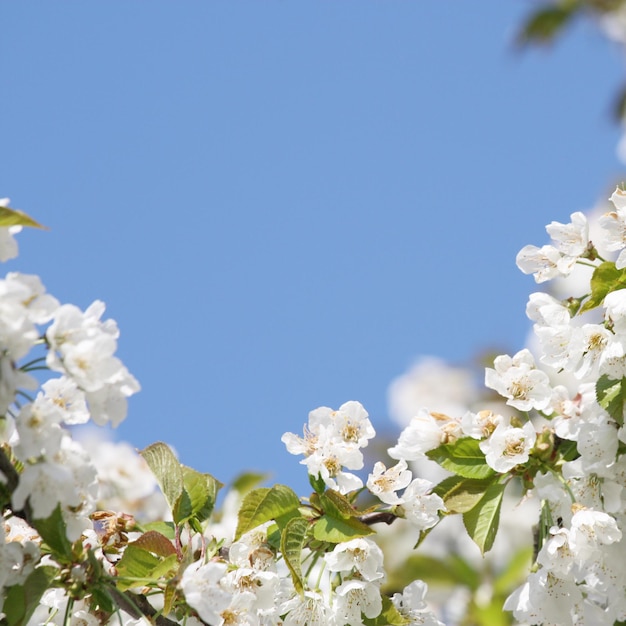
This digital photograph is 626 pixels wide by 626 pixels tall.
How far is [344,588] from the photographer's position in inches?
62.2

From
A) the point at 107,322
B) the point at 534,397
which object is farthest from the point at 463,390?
the point at 107,322

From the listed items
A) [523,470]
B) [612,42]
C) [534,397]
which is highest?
[612,42]

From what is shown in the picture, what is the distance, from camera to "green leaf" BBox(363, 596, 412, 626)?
1629 mm

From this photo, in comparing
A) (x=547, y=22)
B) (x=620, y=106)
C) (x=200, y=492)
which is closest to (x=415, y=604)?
(x=200, y=492)

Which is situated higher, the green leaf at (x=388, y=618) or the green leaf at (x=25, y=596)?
the green leaf at (x=388, y=618)

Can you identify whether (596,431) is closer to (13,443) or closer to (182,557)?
(182,557)

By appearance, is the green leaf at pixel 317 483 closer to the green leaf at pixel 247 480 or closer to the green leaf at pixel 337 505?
the green leaf at pixel 337 505

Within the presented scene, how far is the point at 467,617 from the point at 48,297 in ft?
8.19

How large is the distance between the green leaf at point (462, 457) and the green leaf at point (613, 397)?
0.23 metres

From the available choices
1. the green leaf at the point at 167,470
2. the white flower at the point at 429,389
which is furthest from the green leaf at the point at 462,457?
the white flower at the point at 429,389

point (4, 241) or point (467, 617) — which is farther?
point (467, 617)

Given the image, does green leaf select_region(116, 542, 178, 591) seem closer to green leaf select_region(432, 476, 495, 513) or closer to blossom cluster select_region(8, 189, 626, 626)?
blossom cluster select_region(8, 189, 626, 626)

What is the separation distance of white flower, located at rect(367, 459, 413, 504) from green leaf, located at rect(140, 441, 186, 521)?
321 mm

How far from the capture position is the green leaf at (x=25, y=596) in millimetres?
1293
